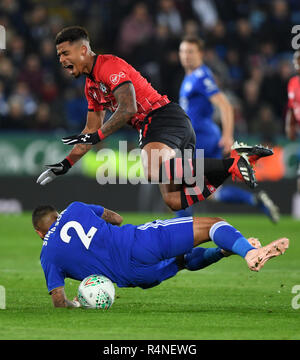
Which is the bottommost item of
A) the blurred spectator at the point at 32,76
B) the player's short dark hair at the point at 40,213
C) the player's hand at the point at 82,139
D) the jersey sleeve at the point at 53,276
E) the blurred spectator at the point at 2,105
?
the jersey sleeve at the point at 53,276

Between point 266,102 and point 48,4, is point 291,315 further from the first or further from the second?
point 48,4

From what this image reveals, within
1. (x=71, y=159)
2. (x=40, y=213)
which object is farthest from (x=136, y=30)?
(x=40, y=213)

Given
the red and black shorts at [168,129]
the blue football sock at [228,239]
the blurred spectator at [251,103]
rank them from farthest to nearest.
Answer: the blurred spectator at [251,103] → the red and black shorts at [168,129] → the blue football sock at [228,239]

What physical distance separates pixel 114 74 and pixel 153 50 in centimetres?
971

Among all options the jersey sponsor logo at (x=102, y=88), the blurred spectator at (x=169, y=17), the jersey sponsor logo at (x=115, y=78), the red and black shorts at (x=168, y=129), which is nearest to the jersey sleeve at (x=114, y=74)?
the jersey sponsor logo at (x=115, y=78)

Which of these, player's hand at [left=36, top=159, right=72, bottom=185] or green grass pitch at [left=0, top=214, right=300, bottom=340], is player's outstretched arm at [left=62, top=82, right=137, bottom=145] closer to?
player's hand at [left=36, top=159, right=72, bottom=185]

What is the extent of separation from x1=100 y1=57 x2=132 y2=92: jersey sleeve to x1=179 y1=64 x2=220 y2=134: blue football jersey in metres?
3.48

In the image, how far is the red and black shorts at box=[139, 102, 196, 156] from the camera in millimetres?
7648

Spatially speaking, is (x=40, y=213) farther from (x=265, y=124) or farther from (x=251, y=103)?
(x=251, y=103)

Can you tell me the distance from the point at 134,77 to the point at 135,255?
2.02 meters

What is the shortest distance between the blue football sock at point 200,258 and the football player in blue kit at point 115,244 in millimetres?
442

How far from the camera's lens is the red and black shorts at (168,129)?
765 cm

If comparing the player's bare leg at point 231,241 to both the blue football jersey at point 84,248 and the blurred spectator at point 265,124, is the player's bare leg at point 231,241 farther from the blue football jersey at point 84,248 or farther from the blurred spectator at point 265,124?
the blurred spectator at point 265,124
